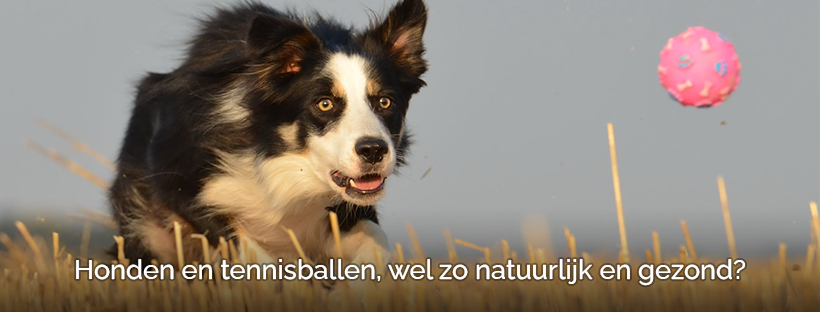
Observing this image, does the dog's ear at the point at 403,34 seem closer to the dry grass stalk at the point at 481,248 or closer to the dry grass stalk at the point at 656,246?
the dry grass stalk at the point at 481,248

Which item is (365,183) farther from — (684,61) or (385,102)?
(684,61)

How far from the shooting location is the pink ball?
211 inches

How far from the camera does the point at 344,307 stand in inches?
146

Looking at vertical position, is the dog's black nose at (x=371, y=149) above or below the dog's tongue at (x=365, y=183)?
above

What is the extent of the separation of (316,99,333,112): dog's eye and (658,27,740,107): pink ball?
1.93 metres

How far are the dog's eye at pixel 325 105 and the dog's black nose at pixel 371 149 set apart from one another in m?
0.41

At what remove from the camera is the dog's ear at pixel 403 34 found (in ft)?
18.5

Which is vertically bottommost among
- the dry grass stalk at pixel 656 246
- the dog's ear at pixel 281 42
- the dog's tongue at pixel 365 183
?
the dry grass stalk at pixel 656 246

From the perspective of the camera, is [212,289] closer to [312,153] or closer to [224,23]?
[312,153]

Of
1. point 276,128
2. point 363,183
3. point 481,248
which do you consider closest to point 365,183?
point 363,183

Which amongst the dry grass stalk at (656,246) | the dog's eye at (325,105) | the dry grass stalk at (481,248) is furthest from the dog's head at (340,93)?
the dry grass stalk at (656,246)

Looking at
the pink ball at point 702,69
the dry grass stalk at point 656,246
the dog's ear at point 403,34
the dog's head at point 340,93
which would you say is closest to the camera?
the dry grass stalk at point 656,246

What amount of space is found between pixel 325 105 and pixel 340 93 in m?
0.10

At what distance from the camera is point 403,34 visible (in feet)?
18.7
